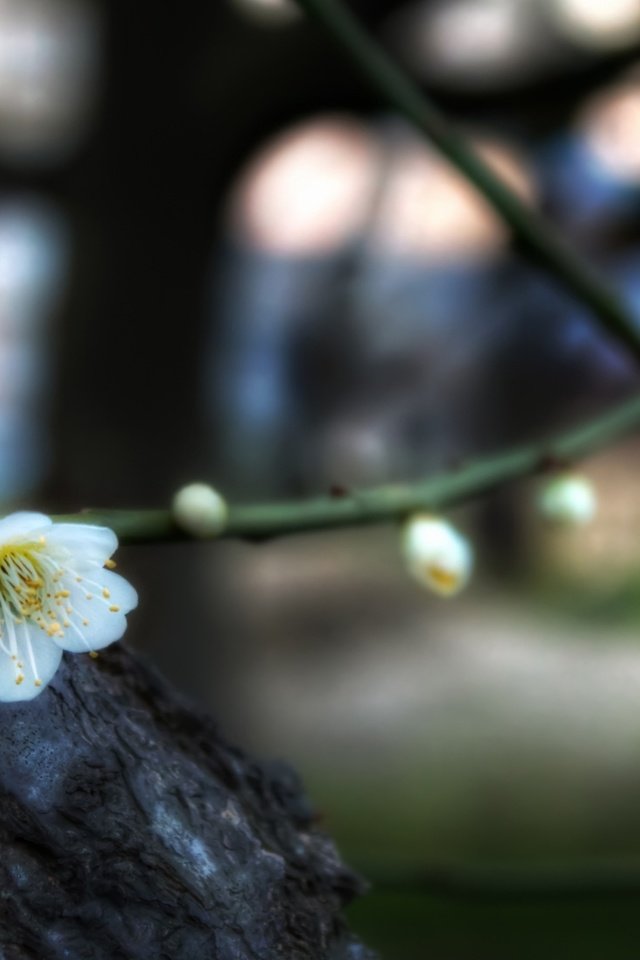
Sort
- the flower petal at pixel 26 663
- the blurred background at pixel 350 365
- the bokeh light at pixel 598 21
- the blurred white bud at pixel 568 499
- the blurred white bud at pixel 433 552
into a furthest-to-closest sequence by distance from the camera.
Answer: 1. the bokeh light at pixel 598 21
2. the blurred background at pixel 350 365
3. the blurred white bud at pixel 568 499
4. the blurred white bud at pixel 433 552
5. the flower petal at pixel 26 663

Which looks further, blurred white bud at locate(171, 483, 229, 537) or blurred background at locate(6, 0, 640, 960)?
blurred background at locate(6, 0, 640, 960)

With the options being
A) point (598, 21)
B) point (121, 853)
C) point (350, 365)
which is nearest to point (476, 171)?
point (121, 853)

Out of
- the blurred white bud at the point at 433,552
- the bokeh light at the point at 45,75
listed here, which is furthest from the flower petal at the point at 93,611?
the bokeh light at the point at 45,75

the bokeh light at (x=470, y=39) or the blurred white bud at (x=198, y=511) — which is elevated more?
the bokeh light at (x=470, y=39)

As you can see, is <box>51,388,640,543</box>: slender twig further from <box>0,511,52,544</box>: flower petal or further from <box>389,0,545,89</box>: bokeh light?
<box>389,0,545,89</box>: bokeh light

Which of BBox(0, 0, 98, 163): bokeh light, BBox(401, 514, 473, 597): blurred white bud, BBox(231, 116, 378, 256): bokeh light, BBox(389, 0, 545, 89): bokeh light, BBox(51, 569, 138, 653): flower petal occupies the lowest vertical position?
BBox(51, 569, 138, 653): flower petal

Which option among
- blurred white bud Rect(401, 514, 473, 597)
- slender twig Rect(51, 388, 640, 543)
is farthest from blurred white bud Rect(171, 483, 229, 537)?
blurred white bud Rect(401, 514, 473, 597)

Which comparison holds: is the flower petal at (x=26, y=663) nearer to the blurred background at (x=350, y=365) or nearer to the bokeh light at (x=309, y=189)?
the blurred background at (x=350, y=365)

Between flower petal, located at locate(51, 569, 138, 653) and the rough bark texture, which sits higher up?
flower petal, located at locate(51, 569, 138, 653)
